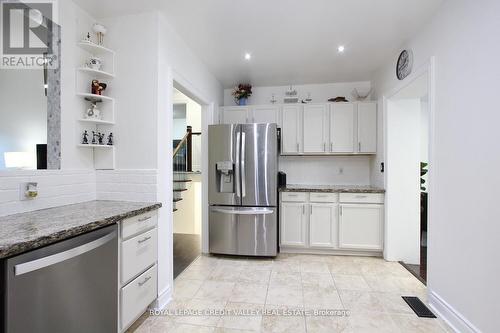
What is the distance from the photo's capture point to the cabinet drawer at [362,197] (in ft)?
10.5

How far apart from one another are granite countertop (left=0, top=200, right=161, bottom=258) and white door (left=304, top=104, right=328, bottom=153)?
2399 millimetres

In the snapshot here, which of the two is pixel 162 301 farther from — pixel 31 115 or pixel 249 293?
pixel 31 115

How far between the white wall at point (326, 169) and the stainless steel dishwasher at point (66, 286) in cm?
293

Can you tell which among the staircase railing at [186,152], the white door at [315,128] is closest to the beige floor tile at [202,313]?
the white door at [315,128]

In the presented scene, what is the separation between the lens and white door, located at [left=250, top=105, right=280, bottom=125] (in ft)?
12.1

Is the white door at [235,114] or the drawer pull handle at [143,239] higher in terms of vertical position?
Result: the white door at [235,114]

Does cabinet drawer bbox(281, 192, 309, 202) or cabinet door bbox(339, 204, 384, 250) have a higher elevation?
cabinet drawer bbox(281, 192, 309, 202)

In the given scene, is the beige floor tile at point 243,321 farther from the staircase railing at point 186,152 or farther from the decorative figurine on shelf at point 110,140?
the staircase railing at point 186,152

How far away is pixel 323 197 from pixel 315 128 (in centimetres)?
103

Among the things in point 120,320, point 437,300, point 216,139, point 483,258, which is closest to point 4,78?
point 120,320

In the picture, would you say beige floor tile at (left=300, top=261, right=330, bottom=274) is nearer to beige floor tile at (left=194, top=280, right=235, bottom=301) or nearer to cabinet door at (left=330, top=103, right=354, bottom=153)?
beige floor tile at (left=194, top=280, right=235, bottom=301)

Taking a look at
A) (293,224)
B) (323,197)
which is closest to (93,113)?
(293,224)

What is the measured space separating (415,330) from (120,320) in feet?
6.94

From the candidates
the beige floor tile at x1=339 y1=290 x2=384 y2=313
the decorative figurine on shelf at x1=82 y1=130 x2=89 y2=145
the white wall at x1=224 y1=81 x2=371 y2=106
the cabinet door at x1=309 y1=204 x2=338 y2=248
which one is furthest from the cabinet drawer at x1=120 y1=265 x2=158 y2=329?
the white wall at x1=224 y1=81 x2=371 y2=106
